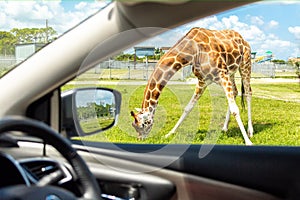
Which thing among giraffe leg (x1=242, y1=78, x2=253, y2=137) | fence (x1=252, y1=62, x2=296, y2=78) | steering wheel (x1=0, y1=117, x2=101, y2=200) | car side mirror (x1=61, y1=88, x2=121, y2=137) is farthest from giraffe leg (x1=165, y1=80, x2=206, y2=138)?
fence (x1=252, y1=62, x2=296, y2=78)

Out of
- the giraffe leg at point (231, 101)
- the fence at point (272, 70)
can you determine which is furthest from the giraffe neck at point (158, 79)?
the fence at point (272, 70)

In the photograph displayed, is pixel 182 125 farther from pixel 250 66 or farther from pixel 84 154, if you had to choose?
pixel 250 66

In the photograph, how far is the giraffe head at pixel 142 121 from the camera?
1.94 m

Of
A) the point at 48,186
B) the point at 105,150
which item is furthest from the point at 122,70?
the point at 48,186

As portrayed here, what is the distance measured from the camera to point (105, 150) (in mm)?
1693

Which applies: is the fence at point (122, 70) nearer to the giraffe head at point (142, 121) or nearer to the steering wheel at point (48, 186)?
the giraffe head at point (142, 121)

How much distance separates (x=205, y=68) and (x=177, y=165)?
0.70 meters

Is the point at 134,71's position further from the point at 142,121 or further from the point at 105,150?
the point at 105,150

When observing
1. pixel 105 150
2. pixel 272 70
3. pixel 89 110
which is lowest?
pixel 105 150

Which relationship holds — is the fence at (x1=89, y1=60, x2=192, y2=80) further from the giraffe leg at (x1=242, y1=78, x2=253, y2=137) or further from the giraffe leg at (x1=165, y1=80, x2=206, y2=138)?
the giraffe leg at (x1=242, y1=78, x2=253, y2=137)

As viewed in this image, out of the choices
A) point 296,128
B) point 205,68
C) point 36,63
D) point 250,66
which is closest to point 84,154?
point 36,63

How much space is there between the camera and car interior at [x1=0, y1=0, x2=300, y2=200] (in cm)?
92

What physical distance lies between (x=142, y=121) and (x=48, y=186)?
1159mm

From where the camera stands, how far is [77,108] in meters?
1.60
